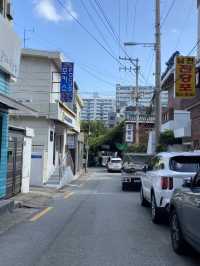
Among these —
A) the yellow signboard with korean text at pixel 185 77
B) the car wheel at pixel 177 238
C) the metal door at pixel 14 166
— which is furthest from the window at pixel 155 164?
the yellow signboard with korean text at pixel 185 77

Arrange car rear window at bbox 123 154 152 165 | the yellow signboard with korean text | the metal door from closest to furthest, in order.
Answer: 1. the metal door
2. the yellow signboard with korean text
3. car rear window at bbox 123 154 152 165

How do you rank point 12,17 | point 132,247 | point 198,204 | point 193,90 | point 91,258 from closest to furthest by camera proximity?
point 198,204
point 91,258
point 132,247
point 12,17
point 193,90

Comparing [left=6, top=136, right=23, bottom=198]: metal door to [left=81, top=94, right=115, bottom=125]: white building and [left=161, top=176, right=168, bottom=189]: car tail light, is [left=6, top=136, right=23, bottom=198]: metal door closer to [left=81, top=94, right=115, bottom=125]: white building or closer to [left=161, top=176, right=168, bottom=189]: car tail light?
[left=161, top=176, right=168, bottom=189]: car tail light

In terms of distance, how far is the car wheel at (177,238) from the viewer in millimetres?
7812

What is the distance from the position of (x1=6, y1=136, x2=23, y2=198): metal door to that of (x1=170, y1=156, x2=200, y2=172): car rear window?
289 inches

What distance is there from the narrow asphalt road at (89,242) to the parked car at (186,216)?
305 mm

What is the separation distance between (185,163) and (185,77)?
41.7 feet

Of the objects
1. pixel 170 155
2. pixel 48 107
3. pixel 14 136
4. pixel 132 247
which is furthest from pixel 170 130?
pixel 132 247

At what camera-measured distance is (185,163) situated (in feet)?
36.5

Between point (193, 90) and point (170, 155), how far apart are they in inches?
482

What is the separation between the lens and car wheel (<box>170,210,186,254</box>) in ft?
25.6

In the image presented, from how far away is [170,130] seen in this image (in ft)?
119

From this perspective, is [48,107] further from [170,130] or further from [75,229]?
[75,229]

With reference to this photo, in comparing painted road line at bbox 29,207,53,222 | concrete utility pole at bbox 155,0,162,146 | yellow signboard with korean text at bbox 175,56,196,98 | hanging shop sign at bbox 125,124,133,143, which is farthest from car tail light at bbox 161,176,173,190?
hanging shop sign at bbox 125,124,133,143
